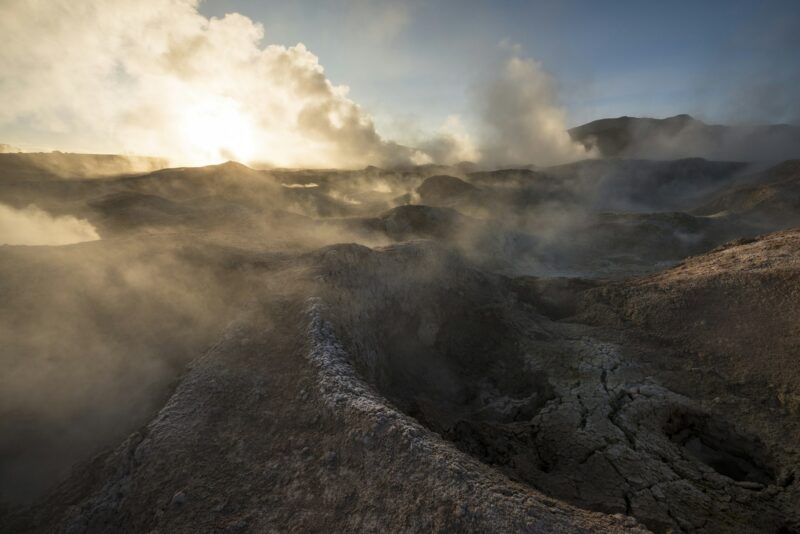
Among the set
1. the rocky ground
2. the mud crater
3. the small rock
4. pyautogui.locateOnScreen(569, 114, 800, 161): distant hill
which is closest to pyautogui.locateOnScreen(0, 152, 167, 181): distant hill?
the rocky ground

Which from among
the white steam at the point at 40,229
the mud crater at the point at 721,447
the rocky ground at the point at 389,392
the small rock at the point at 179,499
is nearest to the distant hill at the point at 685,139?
the rocky ground at the point at 389,392

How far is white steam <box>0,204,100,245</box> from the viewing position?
17.5 meters

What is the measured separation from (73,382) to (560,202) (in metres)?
44.0

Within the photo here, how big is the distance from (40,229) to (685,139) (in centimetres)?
9251

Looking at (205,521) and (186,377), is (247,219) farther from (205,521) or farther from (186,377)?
(205,521)

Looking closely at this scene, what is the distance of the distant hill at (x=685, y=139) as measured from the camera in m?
67.7

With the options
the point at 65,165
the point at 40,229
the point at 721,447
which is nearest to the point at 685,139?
the point at 721,447

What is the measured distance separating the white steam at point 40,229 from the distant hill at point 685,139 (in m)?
80.6

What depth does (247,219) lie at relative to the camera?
860 inches

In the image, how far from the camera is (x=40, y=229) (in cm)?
1862

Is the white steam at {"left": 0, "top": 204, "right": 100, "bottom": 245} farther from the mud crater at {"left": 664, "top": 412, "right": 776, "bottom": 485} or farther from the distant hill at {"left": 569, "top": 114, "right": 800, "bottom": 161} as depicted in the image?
the distant hill at {"left": 569, "top": 114, "right": 800, "bottom": 161}

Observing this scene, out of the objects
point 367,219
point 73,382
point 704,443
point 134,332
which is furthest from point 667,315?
point 367,219

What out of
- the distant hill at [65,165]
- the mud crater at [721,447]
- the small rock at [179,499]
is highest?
the distant hill at [65,165]

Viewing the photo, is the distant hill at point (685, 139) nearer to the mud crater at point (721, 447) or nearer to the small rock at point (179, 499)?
the mud crater at point (721, 447)
